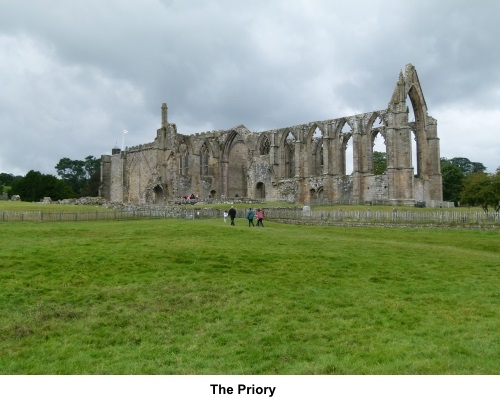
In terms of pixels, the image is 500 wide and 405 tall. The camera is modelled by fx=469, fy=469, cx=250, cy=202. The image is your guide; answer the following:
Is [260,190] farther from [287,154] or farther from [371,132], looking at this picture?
[371,132]

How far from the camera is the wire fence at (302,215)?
29797mm

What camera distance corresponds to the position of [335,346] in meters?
8.73

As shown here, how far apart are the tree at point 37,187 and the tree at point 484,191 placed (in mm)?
69708

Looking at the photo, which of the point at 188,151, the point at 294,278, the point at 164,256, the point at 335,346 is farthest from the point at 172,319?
the point at 188,151

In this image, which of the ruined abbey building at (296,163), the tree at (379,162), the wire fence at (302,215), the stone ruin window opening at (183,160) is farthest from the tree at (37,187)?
the tree at (379,162)

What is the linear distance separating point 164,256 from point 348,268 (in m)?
6.31

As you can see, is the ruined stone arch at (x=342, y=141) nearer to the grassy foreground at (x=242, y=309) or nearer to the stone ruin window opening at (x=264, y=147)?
the stone ruin window opening at (x=264, y=147)

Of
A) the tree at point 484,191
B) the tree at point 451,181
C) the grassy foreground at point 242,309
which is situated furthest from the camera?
the tree at point 451,181

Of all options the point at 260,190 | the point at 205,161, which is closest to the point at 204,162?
the point at 205,161

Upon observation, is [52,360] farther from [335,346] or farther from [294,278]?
[294,278]

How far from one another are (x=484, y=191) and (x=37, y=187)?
7316 centimetres

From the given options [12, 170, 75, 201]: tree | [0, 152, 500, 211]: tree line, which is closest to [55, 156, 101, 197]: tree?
[0, 152, 500, 211]: tree line

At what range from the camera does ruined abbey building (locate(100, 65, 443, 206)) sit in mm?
50969

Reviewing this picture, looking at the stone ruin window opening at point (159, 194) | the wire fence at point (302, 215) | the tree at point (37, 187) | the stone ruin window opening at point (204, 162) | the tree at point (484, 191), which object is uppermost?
the stone ruin window opening at point (204, 162)
